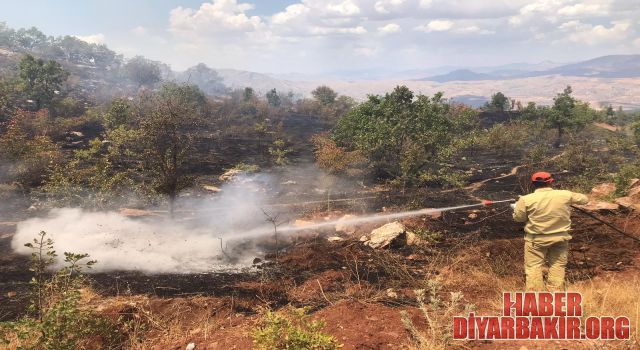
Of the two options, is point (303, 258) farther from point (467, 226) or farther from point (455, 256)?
point (467, 226)

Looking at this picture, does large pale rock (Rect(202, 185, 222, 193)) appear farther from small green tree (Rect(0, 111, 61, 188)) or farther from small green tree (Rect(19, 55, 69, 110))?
small green tree (Rect(19, 55, 69, 110))

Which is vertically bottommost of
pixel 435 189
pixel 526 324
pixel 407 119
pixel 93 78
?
pixel 435 189

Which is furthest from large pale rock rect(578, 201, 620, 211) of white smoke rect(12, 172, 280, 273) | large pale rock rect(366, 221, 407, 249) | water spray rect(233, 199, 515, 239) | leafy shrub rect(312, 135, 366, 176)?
leafy shrub rect(312, 135, 366, 176)

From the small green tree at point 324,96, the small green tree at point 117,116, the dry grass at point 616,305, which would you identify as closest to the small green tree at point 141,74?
the small green tree at point 324,96

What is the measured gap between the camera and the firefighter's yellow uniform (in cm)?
489

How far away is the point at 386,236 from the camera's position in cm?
903

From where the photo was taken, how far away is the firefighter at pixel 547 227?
192 inches

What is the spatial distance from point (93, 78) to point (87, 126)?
52.4m

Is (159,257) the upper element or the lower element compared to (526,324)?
lower

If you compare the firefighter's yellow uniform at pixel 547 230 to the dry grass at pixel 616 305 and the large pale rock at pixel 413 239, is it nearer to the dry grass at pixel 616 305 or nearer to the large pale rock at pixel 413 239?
the dry grass at pixel 616 305

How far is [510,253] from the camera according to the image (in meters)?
7.54

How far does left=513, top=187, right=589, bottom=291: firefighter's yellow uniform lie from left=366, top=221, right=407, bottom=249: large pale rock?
12.9ft

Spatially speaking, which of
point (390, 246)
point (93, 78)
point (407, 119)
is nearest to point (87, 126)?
point (407, 119)

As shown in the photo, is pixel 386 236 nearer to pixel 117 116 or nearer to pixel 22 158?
pixel 22 158
